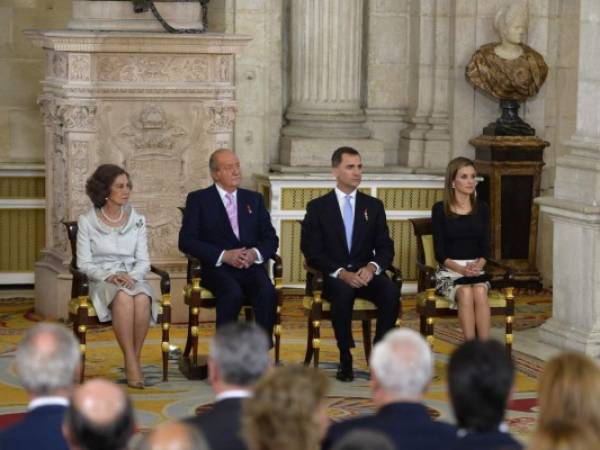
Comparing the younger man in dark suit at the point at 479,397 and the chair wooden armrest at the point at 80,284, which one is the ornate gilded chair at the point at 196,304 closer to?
the chair wooden armrest at the point at 80,284

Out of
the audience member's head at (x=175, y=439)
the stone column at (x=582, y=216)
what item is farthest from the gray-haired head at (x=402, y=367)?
the stone column at (x=582, y=216)

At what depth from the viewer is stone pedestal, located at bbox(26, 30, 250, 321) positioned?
11.1 metres

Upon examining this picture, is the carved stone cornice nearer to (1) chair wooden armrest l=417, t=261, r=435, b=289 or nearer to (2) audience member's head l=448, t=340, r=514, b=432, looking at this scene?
(1) chair wooden armrest l=417, t=261, r=435, b=289

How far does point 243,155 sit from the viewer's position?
12812 mm

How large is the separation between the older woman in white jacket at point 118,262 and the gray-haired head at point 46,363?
4.29 metres

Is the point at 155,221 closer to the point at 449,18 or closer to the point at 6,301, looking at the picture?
the point at 6,301

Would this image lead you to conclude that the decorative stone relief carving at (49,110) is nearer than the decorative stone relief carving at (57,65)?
No

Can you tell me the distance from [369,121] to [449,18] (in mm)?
1024

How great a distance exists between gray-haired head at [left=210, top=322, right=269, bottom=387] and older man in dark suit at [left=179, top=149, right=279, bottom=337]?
178 inches

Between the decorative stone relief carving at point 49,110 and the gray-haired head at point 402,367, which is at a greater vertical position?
the decorative stone relief carving at point 49,110

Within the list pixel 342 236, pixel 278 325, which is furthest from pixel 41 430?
pixel 342 236

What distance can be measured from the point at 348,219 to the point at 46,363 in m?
5.16

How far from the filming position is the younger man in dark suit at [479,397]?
4.80m

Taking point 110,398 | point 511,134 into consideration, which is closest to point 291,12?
point 511,134
